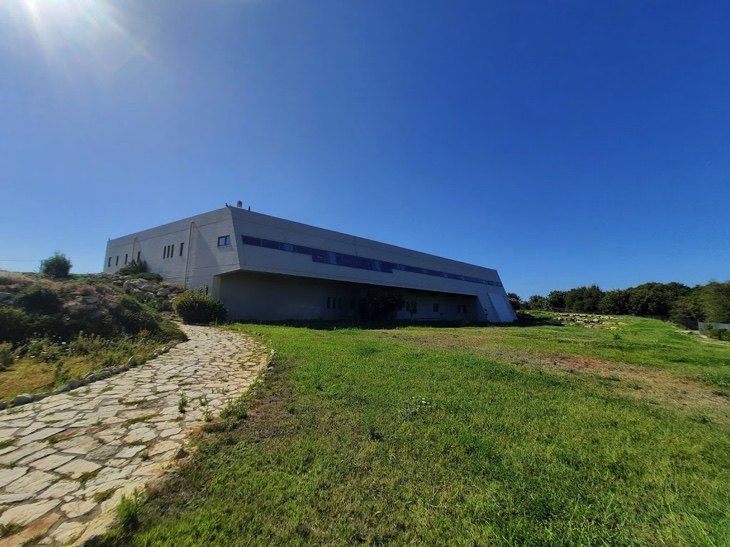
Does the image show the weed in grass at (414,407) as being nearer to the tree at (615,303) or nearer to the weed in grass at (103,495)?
the weed in grass at (103,495)

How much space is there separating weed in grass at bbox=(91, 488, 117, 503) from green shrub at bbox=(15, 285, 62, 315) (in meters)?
8.89

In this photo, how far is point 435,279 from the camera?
32344mm

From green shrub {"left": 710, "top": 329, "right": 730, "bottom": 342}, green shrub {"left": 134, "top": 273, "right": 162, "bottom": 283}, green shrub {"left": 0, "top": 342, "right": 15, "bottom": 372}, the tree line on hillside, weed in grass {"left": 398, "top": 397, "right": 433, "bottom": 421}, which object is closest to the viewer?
weed in grass {"left": 398, "top": 397, "right": 433, "bottom": 421}

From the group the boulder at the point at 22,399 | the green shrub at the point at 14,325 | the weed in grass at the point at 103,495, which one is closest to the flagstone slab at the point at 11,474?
the weed in grass at the point at 103,495

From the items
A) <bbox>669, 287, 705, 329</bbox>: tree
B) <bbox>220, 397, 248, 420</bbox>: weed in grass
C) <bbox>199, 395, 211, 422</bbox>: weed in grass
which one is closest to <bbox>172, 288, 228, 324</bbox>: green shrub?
<bbox>199, 395, 211, 422</bbox>: weed in grass

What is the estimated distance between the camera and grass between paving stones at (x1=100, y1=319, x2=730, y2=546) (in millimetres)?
2143

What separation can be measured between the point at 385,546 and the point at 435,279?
3113 centimetres

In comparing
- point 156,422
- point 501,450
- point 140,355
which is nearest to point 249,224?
point 140,355

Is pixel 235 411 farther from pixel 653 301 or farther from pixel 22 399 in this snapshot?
pixel 653 301

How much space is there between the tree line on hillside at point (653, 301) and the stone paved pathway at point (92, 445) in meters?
46.3

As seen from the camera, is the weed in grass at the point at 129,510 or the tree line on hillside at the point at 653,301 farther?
the tree line on hillside at the point at 653,301

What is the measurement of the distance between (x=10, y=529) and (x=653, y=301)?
7164 centimetres

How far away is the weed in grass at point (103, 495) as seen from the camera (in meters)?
2.47

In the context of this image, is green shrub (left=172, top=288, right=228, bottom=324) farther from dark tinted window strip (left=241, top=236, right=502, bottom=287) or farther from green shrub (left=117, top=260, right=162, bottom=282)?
green shrub (left=117, top=260, right=162, bottom=282)
